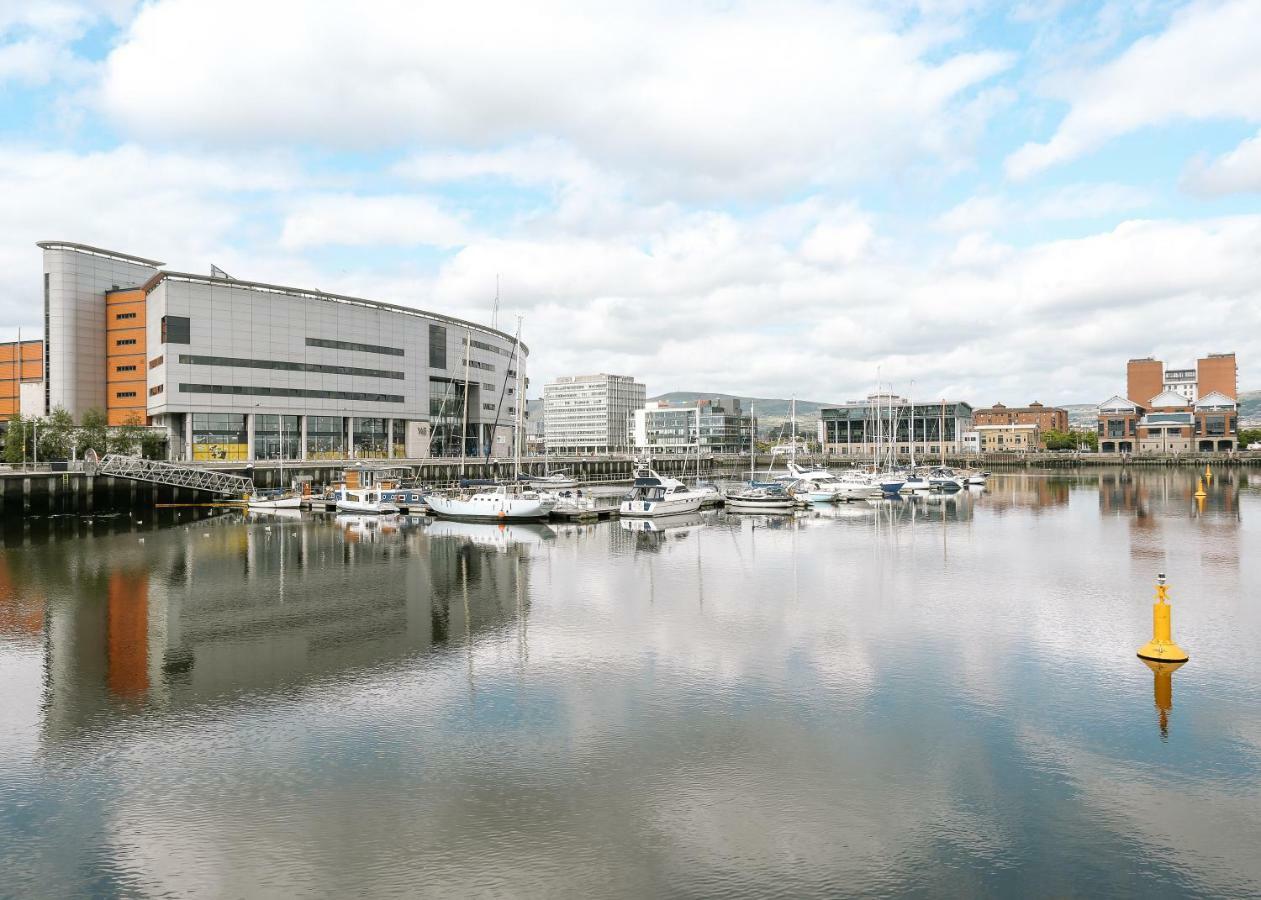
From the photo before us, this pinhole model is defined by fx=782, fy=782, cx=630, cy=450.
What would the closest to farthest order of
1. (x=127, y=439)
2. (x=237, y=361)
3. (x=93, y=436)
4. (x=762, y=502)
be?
1. (x=762, y=502)
2. (x=93, y=436)
3. (x=127, y=439)
4. (x=237, y=361)

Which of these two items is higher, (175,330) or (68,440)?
(175,330)

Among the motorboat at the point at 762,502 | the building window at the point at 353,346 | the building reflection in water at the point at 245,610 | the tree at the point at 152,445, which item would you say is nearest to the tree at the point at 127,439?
the tree at the point at 152,445

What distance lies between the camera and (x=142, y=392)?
4296 inches

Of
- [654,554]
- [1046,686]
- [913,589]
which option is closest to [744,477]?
[654,554]

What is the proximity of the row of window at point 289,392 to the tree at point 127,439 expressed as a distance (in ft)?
23.8

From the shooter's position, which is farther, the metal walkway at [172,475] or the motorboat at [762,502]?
the metal walkway at [172,475]

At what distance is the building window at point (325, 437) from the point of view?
4348 inches

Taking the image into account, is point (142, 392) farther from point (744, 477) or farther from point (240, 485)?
point (744, 477)

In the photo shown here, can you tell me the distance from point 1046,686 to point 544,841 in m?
13.7

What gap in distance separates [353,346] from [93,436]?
34002mm

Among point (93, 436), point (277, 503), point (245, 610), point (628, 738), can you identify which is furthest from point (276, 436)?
point (628, 738)

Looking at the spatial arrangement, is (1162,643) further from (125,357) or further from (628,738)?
(125,357)

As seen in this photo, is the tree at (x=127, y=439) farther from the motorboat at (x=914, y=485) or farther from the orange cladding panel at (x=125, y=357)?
the motorboat at (x=914, y=485)

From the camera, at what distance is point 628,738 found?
16312 mm
